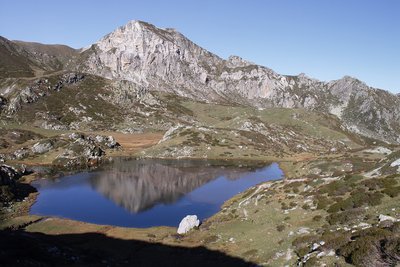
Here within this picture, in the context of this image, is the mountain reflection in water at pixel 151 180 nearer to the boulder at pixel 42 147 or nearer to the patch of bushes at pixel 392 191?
the boulder at pixel 42 147

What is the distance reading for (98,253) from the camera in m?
46.8

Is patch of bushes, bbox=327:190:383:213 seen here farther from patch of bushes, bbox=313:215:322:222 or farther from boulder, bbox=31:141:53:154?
boulder, bbox=31:141:53:154

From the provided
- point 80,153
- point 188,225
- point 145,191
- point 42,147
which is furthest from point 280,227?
point 42,147

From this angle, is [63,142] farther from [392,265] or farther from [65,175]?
[392,265]

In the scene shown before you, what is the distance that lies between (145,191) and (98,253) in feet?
162

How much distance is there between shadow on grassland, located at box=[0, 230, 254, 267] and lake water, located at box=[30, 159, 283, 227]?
14.2 m

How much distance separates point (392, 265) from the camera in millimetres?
22984

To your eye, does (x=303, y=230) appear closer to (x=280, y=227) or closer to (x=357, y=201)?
(x=280, y=227)

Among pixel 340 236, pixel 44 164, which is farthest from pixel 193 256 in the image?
pixel 44 164

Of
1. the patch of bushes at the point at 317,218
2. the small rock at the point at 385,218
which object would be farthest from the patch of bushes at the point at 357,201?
the small rock at the point at 385,218

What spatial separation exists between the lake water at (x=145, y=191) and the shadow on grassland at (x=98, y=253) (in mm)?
14187

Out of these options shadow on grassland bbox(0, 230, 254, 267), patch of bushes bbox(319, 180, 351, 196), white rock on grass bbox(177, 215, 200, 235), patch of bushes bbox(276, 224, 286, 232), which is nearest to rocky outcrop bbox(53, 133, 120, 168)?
shadow on grassland bbox(0, 230, 254, 267)

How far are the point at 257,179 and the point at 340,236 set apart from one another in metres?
82.1

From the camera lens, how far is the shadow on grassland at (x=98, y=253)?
3403cm
